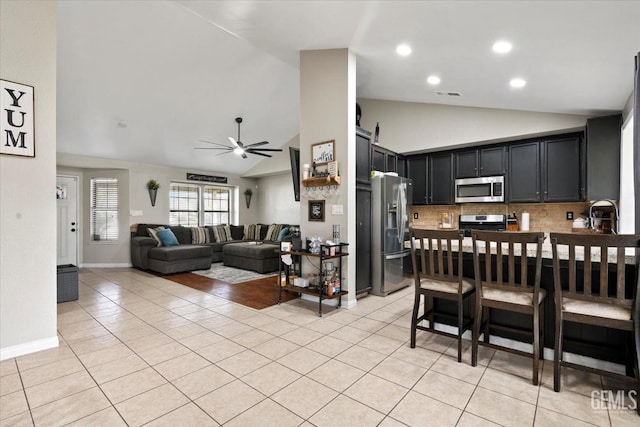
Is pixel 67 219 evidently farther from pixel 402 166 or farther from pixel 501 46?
pixel 501 46

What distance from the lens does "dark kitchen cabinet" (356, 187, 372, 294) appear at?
4.18m

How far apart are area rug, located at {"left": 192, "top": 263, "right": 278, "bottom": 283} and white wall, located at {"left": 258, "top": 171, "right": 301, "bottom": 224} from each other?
2.48 m

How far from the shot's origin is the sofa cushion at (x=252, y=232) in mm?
8398

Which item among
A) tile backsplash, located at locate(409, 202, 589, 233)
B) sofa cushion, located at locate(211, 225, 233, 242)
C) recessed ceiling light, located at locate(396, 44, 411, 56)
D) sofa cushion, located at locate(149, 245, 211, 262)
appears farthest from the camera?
sofa cushion, located at locate(211, 225, 233, 242)

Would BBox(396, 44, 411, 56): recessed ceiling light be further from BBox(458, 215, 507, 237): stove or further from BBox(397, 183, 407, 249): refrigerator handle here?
BBox(458, 215, 507, 237): stove

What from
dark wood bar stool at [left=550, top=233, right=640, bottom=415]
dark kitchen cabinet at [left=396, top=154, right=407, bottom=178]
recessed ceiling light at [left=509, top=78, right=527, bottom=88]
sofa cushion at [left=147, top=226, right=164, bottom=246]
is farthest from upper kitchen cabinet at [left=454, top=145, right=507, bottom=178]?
sofa cushion at [left=147, top=226, right=164, bottom=246]

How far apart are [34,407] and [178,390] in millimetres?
827

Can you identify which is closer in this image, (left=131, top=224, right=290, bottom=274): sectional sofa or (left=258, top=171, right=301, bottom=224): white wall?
(left=131, top=224, right=290, bottom=274): sectional sofa

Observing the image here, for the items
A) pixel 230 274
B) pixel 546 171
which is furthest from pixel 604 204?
pixel 230 274

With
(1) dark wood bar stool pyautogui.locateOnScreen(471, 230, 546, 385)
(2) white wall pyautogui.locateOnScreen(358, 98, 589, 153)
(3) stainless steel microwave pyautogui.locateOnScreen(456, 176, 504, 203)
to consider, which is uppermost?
(2) white wall pyautogui.locateOnScreen(358, 98, 589, 153)

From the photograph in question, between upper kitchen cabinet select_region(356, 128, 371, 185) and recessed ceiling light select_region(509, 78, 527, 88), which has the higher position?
recessed ceiling light select_region(509, 78, 527, 88)

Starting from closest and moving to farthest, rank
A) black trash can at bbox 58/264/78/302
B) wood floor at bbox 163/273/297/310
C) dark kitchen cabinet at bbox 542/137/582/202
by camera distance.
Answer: black trash can at bbox 58/264/78/302 < wood floor at bbox 163/273/297/310 < dark kitchen cabinet at bbox 542/137/582/202

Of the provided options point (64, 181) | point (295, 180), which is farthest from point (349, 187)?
point (64, 181)

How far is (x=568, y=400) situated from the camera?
193 centimetres
